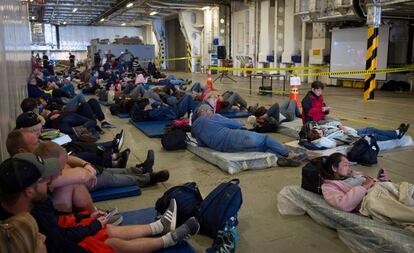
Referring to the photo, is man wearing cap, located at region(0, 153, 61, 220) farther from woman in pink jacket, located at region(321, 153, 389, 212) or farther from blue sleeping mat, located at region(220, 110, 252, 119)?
blue sleeping mat, located at region(220, 110, 252, 119)

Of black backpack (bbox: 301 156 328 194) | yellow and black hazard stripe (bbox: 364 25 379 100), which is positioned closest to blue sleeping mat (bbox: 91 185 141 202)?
black backpack (bbox: 301 156 328 194)

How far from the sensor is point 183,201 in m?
3.54

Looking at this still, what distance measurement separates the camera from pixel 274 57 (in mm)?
20141

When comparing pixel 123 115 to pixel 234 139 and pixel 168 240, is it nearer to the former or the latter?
pixel 234 139

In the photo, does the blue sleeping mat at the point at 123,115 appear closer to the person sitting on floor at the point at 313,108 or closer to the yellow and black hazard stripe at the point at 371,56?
the person sitting on floor at the point at 313,108

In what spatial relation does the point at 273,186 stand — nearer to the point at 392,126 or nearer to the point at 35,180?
the point at 35,180

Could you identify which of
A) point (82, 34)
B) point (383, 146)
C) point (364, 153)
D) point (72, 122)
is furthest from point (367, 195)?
point (82, 34)

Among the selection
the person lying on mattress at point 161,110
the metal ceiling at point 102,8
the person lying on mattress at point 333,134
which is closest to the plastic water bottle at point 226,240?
the person lying on mattress at point 333,134

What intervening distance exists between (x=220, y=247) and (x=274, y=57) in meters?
18.0

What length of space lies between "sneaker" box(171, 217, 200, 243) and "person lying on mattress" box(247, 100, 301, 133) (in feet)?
15.5

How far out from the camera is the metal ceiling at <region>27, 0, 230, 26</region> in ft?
80.9

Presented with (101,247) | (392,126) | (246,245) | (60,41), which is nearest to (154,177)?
(246,245)

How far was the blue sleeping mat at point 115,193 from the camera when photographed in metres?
4.23

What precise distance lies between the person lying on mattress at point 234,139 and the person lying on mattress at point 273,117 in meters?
2.06
